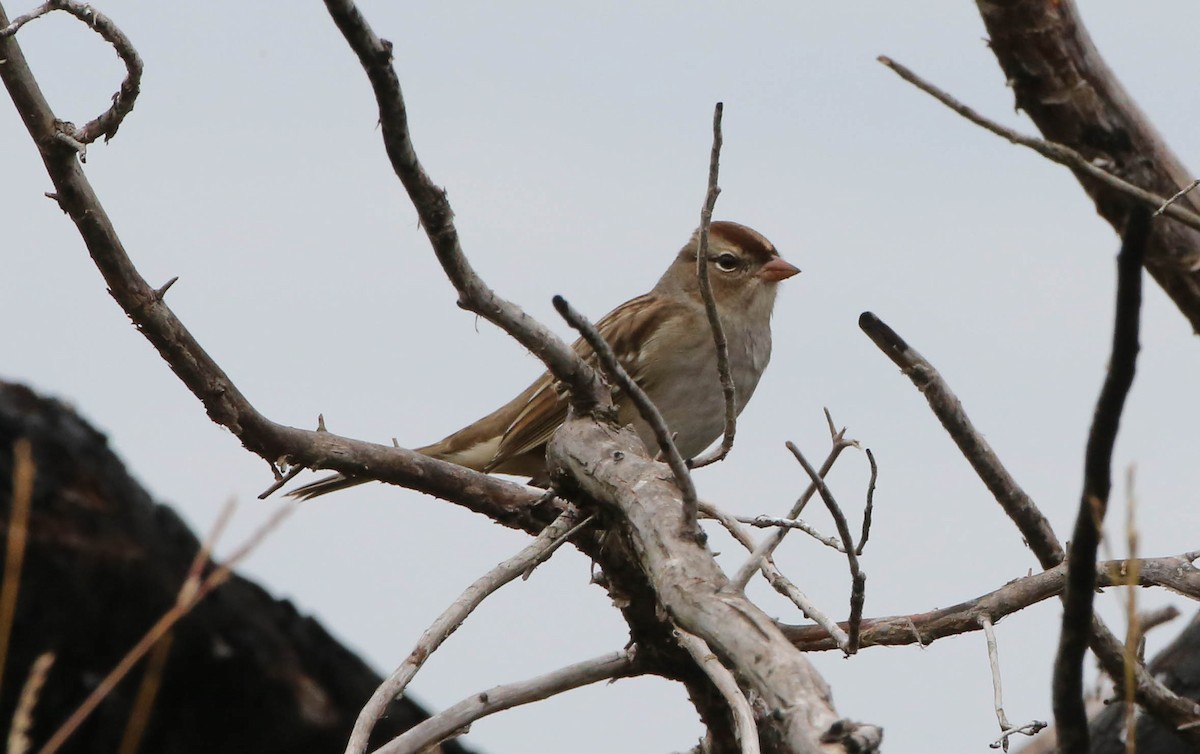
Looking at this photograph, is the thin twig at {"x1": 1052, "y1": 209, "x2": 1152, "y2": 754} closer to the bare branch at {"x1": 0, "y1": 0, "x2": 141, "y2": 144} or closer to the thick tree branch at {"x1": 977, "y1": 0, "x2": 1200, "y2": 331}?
the thick tree branch at {"x1": 977, "y1": 0, "x2": 1200, "y2": 331}

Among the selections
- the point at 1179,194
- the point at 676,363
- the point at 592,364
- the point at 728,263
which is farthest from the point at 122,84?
the point at 728,263

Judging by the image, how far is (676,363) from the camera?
6496 millimetres

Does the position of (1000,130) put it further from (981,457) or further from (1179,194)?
(981,457)

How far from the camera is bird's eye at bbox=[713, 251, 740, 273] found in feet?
23.5

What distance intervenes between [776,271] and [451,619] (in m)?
4.41

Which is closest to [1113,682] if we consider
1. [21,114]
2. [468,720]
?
[468,720]

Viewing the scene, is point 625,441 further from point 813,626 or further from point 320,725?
point 320,725

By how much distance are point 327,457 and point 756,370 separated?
3.21m

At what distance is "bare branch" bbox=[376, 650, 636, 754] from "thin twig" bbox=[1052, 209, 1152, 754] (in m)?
1.26

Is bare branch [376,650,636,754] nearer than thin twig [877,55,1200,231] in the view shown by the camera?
No

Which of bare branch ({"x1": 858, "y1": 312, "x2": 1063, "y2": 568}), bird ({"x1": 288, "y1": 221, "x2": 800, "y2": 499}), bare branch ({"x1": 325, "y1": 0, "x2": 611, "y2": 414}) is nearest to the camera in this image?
bare branch ({"x1": 325, "y1": 0, "x2": 611, "y2": 414})

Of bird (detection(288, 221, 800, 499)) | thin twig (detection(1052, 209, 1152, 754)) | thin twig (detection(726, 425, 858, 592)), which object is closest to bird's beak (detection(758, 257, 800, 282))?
bird (detection(288, 221, 800, 499))

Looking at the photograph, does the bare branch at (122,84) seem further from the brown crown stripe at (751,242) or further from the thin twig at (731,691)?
→ the brown crown stripe at (751,242)

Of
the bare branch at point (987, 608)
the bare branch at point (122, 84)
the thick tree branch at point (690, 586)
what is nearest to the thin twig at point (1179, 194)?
the thick tree branch at point (690, 586)
